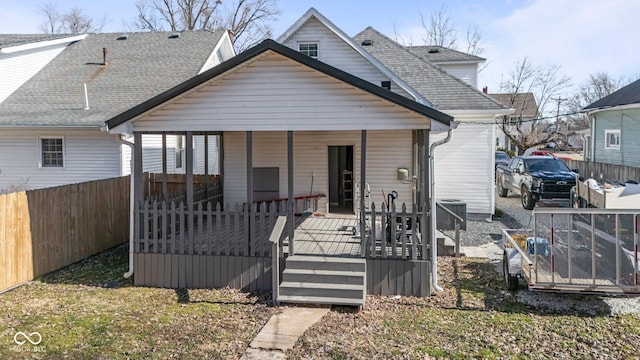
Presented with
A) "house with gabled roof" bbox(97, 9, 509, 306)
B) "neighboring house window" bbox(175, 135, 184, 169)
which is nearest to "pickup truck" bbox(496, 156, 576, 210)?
"house with gabled roof" bbox(97, 9, 509, 306)

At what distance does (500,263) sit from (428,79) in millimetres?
7894

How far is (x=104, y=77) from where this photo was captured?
17156 millimetres

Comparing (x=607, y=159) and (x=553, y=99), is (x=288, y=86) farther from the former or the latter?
(x=553, y=99)

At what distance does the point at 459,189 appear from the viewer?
575 inches

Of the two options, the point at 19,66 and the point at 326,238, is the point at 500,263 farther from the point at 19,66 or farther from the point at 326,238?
the point at 19,66

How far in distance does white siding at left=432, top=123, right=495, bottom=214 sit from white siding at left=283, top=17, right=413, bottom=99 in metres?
3.30

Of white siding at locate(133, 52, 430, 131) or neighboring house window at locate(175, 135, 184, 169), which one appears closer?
Answer: white siding at locate(133, 52, 430, 131)

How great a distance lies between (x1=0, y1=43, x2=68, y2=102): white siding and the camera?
1588cm

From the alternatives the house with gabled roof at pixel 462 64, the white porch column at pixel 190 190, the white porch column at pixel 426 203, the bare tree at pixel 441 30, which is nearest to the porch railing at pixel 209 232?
the white porch column at pixel 190 190

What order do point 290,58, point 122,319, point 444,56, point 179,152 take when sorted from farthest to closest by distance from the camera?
point 444,56
point 179,152
point 290,58
point 122,319

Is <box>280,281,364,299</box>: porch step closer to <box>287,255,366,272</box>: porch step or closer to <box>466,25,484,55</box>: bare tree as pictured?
<box>287,255,366,272</box>: porch step

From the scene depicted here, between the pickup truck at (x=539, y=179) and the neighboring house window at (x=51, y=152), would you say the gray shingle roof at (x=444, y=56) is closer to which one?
the pickup truck at (x=539, y=179)

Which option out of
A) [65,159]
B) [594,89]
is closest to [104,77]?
[65,159]

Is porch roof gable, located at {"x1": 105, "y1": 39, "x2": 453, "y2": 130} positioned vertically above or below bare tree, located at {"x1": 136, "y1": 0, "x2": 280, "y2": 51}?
below
